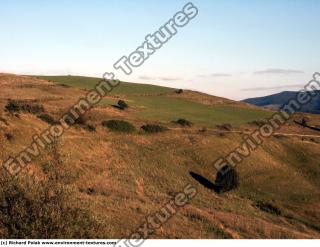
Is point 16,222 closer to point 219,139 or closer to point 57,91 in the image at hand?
point 219,139

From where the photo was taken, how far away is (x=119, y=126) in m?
63.5

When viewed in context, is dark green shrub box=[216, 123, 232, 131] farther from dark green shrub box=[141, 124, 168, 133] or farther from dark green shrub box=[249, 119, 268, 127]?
dark green shrub box=[141, 124, 168, 133]

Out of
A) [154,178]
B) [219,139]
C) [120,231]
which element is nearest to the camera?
[120,231]

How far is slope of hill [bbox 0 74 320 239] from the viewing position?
2888 cm

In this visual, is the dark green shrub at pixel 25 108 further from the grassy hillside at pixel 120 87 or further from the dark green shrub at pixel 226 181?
the grassy hillside at pixel 120 87

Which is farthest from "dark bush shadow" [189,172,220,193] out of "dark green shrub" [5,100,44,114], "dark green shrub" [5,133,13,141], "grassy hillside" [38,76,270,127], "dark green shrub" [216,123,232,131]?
"grassy hillside" [38,76,270,127]

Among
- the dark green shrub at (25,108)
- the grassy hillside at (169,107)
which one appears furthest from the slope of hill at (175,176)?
the grassy hillside at (169,107)

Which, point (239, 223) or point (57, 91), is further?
point (57, 91)

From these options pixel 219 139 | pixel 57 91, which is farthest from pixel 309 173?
pixel 57 91

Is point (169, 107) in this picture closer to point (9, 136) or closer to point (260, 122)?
point (260, 122)

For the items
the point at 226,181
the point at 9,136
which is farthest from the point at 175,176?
the point at 9,136

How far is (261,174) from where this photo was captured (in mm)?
54406

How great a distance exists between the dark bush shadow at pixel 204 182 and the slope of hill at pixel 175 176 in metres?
0.79

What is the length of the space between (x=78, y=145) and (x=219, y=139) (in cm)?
2251
